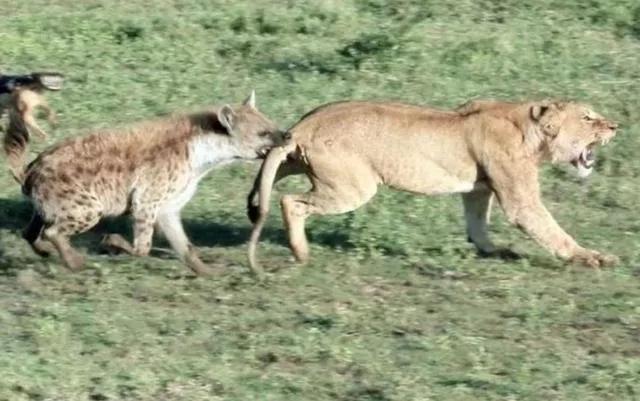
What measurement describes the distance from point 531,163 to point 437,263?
71cm

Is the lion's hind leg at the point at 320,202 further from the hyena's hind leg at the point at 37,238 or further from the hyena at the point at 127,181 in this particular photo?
the hyena's hind leg at the point at 37,238

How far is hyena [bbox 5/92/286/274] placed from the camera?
896 centimetres

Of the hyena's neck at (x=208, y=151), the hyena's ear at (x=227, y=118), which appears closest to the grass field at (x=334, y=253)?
the hyena's neck at (x=208, y=151)

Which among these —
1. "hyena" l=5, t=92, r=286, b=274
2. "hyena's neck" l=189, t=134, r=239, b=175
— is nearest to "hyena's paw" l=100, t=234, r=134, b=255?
"hyena" l=5, t=92, r=286, b=274

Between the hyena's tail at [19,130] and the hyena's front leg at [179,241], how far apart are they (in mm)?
759

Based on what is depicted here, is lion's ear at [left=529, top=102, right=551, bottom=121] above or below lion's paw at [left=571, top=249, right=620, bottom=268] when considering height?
above

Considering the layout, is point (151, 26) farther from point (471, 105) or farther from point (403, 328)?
point (403, 328)

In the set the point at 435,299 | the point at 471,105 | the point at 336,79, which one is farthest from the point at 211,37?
the point at 435,299

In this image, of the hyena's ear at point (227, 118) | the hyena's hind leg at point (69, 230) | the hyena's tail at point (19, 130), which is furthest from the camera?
the hyena's tail at point (19, 130)

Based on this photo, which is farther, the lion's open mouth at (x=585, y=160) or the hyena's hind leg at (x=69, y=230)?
the lion's open mouth at (x=585, y=160)

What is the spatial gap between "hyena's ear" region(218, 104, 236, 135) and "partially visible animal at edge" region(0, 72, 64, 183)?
103cm

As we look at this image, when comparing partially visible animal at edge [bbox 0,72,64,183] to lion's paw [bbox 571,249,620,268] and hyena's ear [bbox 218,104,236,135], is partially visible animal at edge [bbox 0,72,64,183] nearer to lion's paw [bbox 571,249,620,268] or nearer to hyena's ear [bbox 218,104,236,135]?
hyena's ear [bbox 218,104,236,135]

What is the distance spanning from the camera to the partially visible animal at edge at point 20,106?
31.6ft

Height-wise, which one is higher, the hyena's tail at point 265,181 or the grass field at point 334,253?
the hyena's tail at point 265,181
